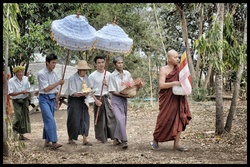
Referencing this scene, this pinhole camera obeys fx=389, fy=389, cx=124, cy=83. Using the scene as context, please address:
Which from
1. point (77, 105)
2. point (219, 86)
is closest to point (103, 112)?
point (77, 105)

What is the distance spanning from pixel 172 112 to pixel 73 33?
2.15 m

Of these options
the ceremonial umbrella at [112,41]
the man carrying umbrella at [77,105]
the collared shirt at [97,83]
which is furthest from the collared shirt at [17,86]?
the ceremonial umbrella at [112,41]

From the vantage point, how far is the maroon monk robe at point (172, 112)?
20.8 ft

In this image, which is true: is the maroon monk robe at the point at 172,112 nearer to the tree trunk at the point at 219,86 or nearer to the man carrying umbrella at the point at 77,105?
the tree trunk at the point at 219,86

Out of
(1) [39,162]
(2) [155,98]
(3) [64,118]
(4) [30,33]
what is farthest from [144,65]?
(1) [39,162]

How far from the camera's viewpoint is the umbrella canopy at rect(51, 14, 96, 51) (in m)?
6.60

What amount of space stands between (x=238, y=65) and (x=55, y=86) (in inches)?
137

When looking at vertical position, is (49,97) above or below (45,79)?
below

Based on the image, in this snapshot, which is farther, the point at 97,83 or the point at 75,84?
the point at 97,83

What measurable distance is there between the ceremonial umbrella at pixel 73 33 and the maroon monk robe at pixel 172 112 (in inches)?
61.1

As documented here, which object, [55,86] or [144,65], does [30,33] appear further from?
[144,65]

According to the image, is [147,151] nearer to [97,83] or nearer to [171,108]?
[171,108]

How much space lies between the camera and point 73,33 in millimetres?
6684

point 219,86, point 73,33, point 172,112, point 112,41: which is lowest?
point 172,112
